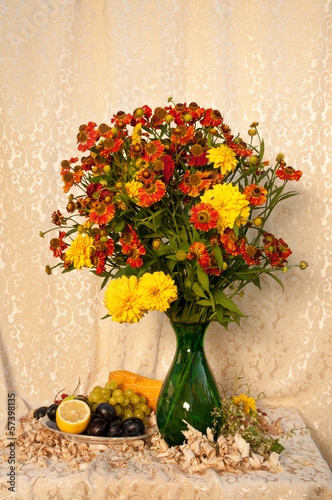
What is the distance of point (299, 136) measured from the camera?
58.1 inches

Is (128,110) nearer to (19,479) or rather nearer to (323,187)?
(323,187)

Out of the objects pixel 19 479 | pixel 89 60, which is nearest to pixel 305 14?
pixel 89 60

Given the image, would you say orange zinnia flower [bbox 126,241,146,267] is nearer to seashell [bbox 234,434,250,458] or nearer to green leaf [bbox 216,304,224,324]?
green leaf [bbox 216,304,224,324]

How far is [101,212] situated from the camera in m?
0.94

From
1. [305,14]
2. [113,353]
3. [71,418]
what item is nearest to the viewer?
[71,418]

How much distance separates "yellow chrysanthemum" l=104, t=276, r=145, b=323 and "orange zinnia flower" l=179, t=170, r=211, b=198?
232 mm

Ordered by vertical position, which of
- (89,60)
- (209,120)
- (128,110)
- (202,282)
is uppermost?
(89,60)

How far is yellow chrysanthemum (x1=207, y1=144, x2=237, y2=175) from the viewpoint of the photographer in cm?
95

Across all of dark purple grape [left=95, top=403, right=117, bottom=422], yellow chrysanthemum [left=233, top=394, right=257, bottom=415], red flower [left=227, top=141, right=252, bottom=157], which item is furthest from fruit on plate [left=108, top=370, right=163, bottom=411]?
red flower [left=227, top=141, right=252, bottom=157]

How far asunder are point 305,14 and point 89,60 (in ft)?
2.41

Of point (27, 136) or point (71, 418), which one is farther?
point (27, 136)

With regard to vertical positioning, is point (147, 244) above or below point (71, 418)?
above

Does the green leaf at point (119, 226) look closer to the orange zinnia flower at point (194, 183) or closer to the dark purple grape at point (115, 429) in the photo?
the orange zinnia flower at point (194, 183)

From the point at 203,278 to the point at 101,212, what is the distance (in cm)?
26
